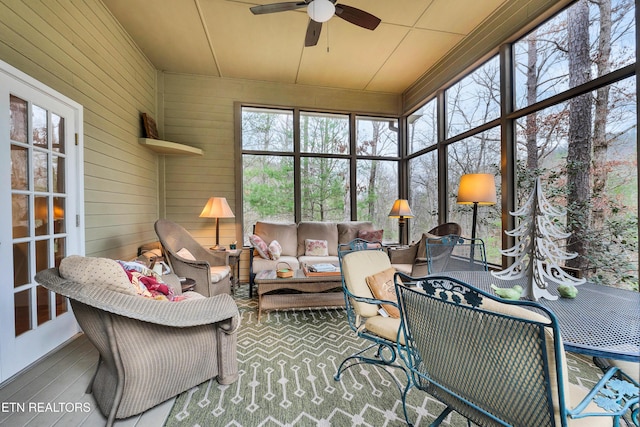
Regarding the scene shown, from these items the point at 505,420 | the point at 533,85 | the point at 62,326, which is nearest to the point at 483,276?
the point at 505,420

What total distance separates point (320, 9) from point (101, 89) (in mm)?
2522

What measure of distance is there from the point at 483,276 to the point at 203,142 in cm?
443

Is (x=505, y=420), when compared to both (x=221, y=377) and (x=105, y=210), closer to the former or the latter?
(x=221, y=377)

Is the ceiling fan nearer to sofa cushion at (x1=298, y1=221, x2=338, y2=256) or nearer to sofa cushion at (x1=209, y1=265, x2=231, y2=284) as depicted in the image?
sofa cushion at (x1=209, y1=265, x2=231, y2=284)

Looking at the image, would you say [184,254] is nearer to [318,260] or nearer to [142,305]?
[318,260]

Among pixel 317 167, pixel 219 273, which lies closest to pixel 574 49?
pixel 317 167

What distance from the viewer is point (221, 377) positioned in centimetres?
183

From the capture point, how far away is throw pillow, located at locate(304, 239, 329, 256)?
4320 mm

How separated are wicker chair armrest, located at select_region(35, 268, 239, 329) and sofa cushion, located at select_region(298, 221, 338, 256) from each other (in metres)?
2.77

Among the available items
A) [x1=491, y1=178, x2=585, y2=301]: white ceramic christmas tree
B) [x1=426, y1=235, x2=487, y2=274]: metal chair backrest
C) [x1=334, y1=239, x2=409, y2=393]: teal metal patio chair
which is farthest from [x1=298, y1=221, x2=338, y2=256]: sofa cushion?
[x1=491, y1=178, x2=585, y2=301]: white ceramic christmas tree

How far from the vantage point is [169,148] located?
12.8ft

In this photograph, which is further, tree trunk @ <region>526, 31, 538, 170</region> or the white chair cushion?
tree trunk @ <region>526, 31, 538, 170</region>

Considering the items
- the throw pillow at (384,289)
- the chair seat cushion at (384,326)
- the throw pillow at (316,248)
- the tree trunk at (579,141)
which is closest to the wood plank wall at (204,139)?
the throw pillow at (316,248)

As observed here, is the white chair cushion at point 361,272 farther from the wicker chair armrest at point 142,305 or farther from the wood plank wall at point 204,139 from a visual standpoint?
the wood plank wall at point 204,139
